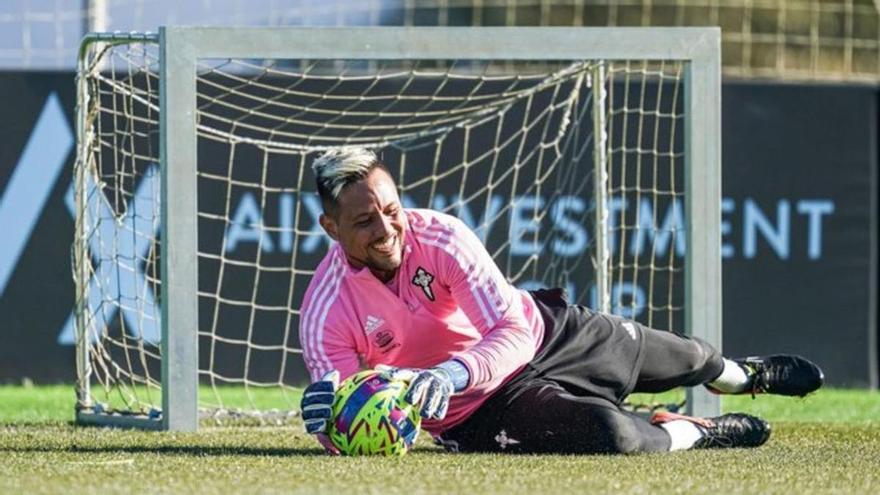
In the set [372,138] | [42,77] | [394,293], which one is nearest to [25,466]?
[394,293]

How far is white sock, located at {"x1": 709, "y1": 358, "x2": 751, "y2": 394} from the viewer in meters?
6.68

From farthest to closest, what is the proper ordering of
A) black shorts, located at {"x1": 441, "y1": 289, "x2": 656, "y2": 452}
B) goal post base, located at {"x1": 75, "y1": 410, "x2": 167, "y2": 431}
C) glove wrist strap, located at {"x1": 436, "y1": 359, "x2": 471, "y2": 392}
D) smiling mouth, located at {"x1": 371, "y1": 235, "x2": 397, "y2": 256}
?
goal post base, located at {"x1": 75, "y1": 410, "x2": 167, "y2": 431} < black shorts, located at {"x1": 441, "y1": 289, "x2": 656, "y2": 452} < smiling mouth, located at {"x1": 371, "y1": 235, "x2": 397, "y2": 256} < glove wrist strap, located at {"x1": 436, "y1": 359, "x2": 471, "y2": 392}

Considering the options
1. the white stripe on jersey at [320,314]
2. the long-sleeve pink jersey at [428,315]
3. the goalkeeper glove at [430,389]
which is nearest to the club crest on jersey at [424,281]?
the long-sleeve pink jersey at [428,315]

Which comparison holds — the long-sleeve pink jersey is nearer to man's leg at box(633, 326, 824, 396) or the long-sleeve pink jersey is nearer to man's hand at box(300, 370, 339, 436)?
man's hand at box(300, 370, 339, 436)

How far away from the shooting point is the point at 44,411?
28.0 feet

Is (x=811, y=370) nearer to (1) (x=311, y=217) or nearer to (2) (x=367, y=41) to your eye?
(2) (x=367, y=41)

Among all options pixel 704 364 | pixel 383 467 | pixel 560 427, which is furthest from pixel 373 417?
pixel 704 364

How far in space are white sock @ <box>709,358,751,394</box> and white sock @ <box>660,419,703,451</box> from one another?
1.63 ft

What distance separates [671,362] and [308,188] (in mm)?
4134

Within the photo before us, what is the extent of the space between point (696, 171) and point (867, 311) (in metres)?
3.79

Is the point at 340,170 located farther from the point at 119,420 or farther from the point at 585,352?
the point at 119,420

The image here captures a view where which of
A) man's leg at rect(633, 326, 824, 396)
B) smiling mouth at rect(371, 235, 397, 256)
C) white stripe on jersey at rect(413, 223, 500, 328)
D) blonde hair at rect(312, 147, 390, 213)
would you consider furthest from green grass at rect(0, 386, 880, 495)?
blonde hair at rect(312, 147, 390, 213)

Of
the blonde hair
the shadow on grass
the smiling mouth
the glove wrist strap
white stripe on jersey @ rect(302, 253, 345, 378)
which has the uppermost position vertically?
the blonde hair

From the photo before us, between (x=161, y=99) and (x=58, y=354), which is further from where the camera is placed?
(x=58, y=354)
